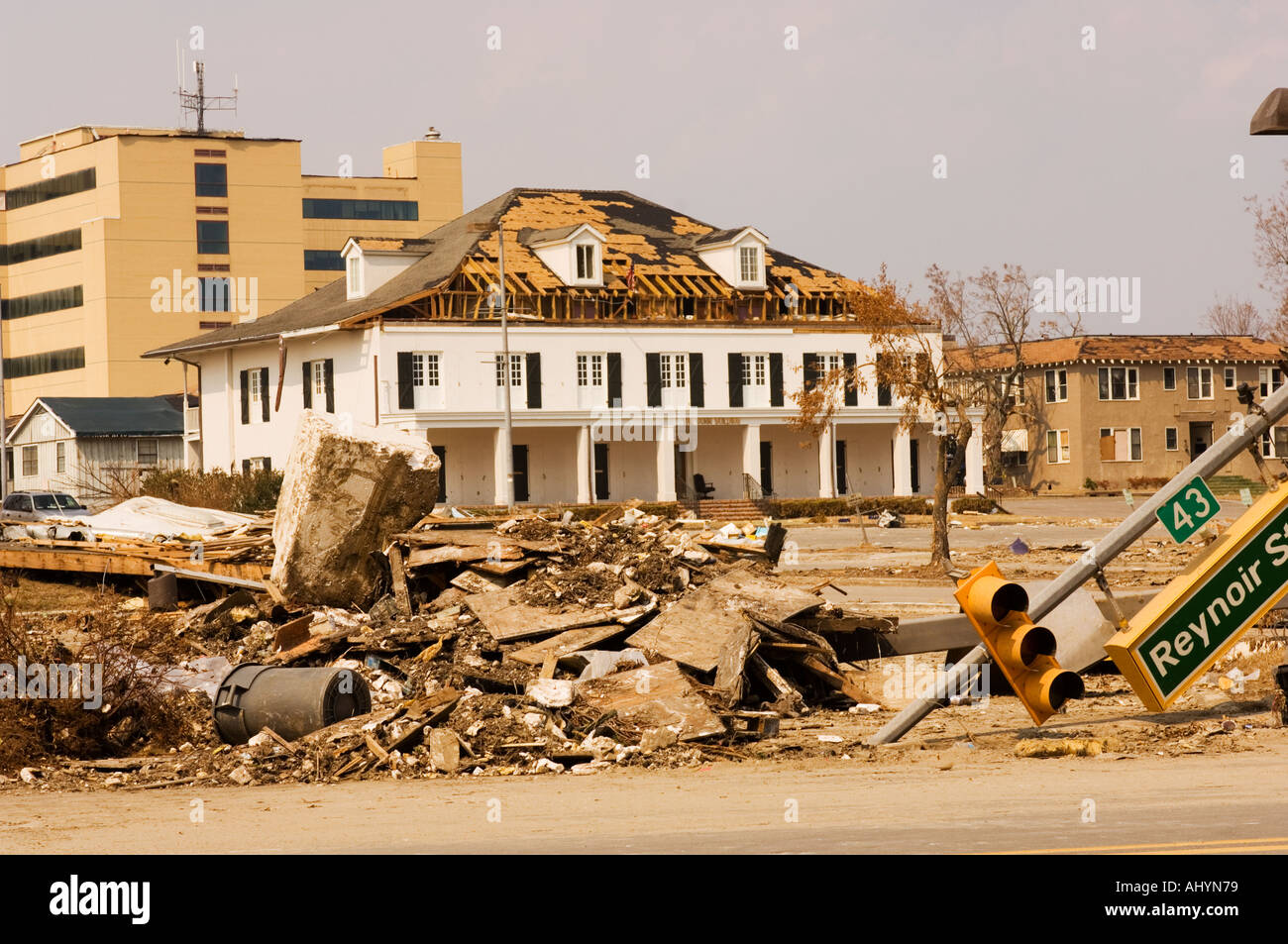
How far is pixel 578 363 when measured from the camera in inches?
2392

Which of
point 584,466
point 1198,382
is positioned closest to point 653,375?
point 584,466

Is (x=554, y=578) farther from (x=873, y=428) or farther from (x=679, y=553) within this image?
(x=873, y=428)

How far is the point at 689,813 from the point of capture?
11484mm

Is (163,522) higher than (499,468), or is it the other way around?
(499,468)

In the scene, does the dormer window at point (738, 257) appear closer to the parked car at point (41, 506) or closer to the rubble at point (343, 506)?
the parked car at point (41, 506)

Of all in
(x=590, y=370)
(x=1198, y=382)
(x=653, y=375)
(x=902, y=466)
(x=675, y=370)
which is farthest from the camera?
(x=1198, y=382)

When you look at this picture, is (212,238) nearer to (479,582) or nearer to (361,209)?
(361,209)

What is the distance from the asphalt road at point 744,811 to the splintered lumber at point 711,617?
258 cm

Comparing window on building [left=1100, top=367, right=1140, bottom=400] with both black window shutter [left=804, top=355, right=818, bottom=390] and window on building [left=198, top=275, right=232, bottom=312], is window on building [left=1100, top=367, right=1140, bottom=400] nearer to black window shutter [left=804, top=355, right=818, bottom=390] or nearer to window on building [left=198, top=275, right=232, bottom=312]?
black window shutter [left=804, top=355, right=818, bottom=390]

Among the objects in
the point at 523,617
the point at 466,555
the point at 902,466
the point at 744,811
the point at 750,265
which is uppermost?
the point at 750,265

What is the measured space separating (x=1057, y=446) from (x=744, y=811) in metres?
71.1

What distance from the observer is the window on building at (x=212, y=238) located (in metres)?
101
